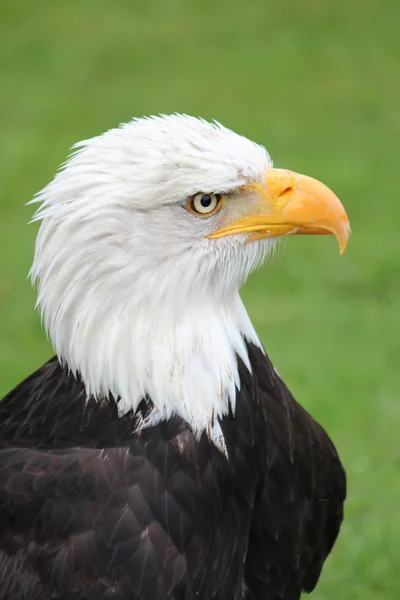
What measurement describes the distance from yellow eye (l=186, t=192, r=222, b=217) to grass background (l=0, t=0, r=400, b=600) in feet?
8.04

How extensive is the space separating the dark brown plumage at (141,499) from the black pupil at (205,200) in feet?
1.85

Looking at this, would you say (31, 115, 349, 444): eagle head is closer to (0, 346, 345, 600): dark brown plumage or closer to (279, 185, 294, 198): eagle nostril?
(279, 185, 294, 198): eagle nostril

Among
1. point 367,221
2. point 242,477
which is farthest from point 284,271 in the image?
point 242,477

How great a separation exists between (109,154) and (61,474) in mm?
1012

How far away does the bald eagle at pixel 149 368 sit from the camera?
11.6 ft

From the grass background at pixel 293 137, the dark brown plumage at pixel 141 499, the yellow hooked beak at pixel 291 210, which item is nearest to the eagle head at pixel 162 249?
the yellow hooked beak at pixel 291 210

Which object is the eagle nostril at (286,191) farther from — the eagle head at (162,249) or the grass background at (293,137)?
→ the grass background at (293,137)

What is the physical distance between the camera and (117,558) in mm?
3600

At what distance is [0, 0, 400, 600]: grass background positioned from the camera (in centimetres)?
668

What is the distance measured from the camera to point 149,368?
364 cm

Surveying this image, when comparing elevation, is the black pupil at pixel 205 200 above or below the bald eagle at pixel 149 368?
above

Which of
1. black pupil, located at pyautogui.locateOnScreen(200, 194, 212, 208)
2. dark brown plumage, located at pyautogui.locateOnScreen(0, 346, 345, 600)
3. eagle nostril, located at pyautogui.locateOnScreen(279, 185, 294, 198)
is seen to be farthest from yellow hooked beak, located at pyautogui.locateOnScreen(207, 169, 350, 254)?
dark brown plumage, located at pyautogui.locateOnScreen(0, 346, 345, 600)

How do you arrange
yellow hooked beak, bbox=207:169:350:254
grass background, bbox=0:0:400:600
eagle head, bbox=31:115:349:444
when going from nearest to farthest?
eagle head, bbox=31:115:349:444 < yellow hooked beak, bbox=207:169:350:254 < grass background, bbox=0:0:400:600

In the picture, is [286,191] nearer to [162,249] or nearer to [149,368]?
A: [162,249]
